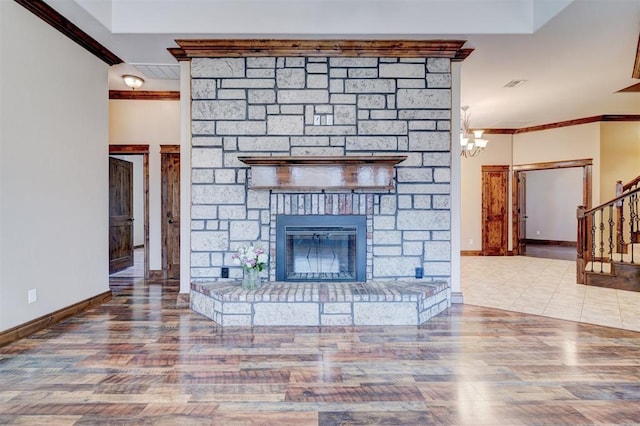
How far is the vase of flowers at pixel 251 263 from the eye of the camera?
12.2ft

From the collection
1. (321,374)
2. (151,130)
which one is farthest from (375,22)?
(151,130)

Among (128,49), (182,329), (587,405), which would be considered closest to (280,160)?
(182,329)

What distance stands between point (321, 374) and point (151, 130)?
4.77m

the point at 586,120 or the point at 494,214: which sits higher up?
the point at 586,120

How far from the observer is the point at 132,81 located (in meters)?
5.16

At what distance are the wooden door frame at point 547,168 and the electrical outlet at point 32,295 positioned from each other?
8594mm

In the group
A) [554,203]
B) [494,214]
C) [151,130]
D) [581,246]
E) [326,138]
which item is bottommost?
[581,246]

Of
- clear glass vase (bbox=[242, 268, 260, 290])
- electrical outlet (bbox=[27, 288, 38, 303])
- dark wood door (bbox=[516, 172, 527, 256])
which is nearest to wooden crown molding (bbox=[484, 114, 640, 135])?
dark wood door (bbox=[516, 172, 527, 256])

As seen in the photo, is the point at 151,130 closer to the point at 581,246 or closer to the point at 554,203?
the point at 581,246

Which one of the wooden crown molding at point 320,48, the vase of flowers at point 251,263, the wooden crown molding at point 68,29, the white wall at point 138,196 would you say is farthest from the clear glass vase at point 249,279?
the white wall at point 138,196

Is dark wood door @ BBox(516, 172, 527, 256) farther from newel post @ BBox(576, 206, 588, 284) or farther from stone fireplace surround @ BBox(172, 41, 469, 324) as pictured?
stone fireplace surround @ BBox(172, 41, 469, 324)

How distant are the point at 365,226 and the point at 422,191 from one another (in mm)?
750

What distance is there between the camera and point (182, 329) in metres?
3.40

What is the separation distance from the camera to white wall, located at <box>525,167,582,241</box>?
34.0ft
